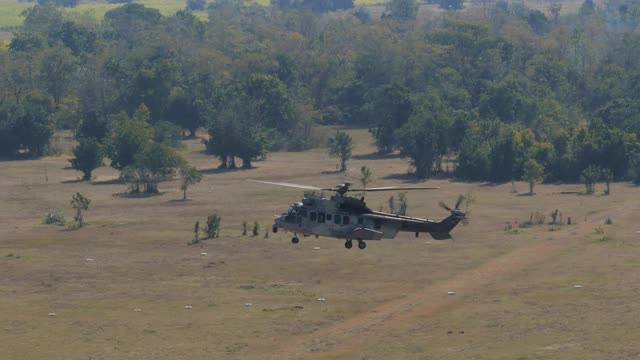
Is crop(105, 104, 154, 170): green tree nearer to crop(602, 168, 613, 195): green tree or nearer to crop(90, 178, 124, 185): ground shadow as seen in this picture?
crop(90, 178, 124, 185): ground shadow

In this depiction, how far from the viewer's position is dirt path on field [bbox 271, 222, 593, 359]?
230ft

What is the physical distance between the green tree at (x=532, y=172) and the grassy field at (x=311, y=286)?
4.60 metres

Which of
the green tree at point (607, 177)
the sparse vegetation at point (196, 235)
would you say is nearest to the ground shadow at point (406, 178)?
the green tree at point (607, 177)

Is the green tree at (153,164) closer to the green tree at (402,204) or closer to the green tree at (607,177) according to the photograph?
the green tree at (402,204)

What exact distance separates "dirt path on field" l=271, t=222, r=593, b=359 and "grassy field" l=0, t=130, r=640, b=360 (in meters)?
0.17

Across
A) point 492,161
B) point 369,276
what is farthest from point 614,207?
point 369,276

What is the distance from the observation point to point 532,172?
431ft

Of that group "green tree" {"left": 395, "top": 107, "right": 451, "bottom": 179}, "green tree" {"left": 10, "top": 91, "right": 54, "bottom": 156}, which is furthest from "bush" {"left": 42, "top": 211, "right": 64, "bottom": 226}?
"green tree" {"left": 10, "top": 91, "right": 54, "bottom": 156}

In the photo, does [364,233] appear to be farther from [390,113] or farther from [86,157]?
[390,113]

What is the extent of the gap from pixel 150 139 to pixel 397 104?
38.6 metres

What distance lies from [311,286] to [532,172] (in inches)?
2034

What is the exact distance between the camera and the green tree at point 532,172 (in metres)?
131

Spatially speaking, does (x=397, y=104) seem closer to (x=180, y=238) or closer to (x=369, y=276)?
(x=180, y=238)

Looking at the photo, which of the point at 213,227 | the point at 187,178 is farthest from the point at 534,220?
the point at 187,178
